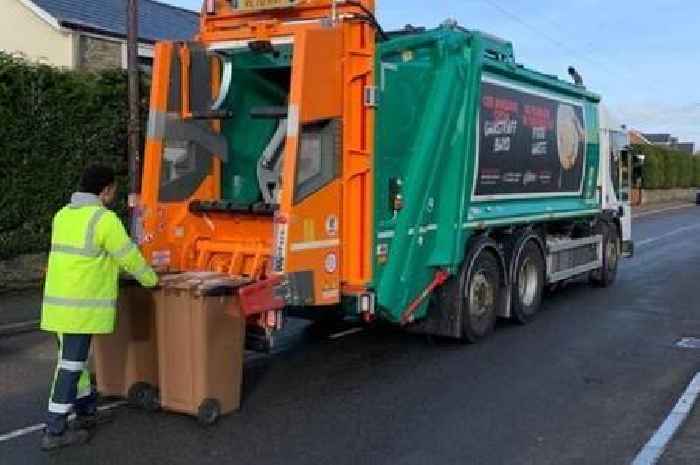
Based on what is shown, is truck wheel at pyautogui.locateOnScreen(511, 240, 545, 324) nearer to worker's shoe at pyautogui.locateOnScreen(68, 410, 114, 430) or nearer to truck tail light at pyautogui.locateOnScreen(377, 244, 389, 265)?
truck tail light at pyautogui.locateOnScreen(377, 244, 389, 265)

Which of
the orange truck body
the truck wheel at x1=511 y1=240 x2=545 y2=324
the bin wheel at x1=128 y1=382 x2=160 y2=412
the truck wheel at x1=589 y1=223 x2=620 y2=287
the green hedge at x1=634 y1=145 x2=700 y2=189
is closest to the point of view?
the bin wheel at x1=128 y1=382 x2=160 y2=412

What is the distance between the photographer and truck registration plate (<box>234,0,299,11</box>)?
762 centimetres

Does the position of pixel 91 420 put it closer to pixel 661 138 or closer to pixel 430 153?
pixel 430 153

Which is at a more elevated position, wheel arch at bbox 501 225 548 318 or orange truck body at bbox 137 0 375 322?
orange truck body at bbox 137 0 375 322

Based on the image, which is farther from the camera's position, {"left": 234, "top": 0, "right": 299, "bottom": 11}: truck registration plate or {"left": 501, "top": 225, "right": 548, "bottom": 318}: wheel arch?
{"left": 501, "top": 225, "right": 548, "bottom": 318}: wheel arch

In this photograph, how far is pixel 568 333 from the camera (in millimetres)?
9836

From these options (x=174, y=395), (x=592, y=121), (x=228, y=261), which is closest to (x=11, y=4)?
(x=592, y=121)

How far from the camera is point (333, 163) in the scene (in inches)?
281

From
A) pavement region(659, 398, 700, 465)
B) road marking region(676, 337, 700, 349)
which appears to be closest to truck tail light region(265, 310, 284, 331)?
pavement region(659, 398, 700, 465)

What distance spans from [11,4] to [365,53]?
17017 millimetres

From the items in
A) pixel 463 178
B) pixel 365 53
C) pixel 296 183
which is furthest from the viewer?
pixel 463 178

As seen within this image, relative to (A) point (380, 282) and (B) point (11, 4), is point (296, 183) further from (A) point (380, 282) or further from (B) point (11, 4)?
(B) point (11, 4)

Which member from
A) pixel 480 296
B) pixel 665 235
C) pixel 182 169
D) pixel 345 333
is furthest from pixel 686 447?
pixel 665 235

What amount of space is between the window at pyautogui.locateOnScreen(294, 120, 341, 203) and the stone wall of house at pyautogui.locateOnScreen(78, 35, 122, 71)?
14.1 meters
